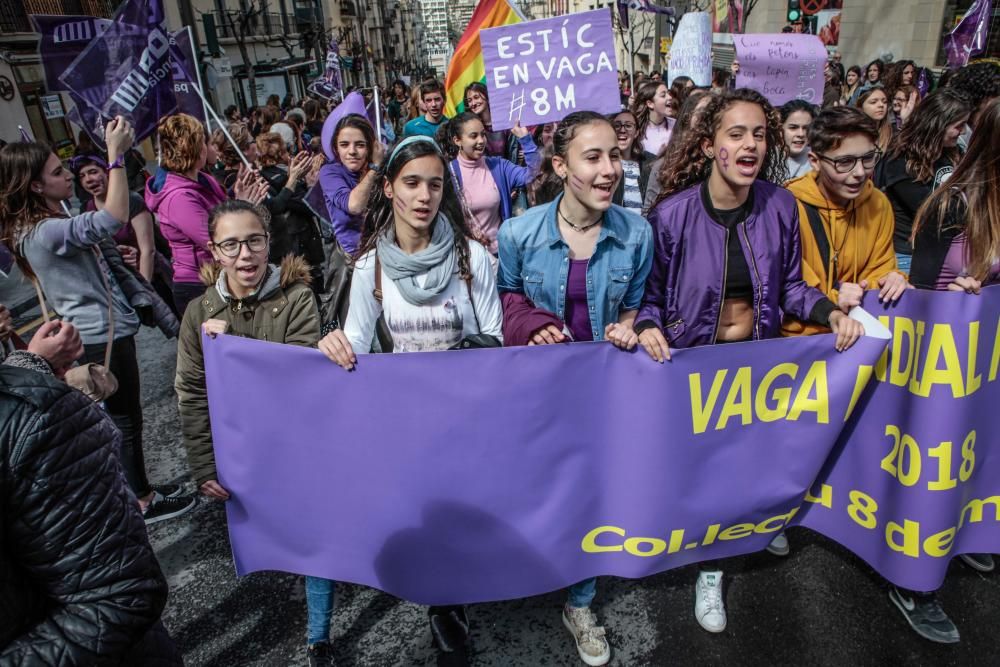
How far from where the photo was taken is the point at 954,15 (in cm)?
1695

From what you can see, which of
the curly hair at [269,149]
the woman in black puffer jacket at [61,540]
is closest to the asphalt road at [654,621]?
the woman in black puffer jacket at [61,540]

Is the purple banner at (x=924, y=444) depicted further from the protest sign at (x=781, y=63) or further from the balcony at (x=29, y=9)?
the balcony at (x=29, y=9)

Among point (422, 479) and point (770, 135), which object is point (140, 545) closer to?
point (422, 479)

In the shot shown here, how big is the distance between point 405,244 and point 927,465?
2.04 m

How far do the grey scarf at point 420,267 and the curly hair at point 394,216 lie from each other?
7cm

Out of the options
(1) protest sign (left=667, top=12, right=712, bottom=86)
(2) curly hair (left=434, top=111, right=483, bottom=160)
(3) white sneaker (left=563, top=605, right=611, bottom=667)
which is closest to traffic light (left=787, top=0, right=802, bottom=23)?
(1) protest sign (left=667, top=12, right=712, bottom=86)

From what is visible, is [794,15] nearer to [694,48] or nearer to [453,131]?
[694,48]

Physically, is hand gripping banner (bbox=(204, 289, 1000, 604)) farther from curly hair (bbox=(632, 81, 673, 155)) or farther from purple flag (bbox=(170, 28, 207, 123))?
curly hair (bbox=(632, 81, 673, 155))

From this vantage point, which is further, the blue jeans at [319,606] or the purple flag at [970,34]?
the purple flag at [970,34]

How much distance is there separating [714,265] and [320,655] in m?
2.12

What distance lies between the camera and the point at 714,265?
255 cm

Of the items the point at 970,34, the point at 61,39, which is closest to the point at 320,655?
the point at 61,39

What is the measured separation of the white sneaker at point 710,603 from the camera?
2605 millimetres

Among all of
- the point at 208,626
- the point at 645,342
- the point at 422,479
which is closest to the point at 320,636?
the point at 208,626
